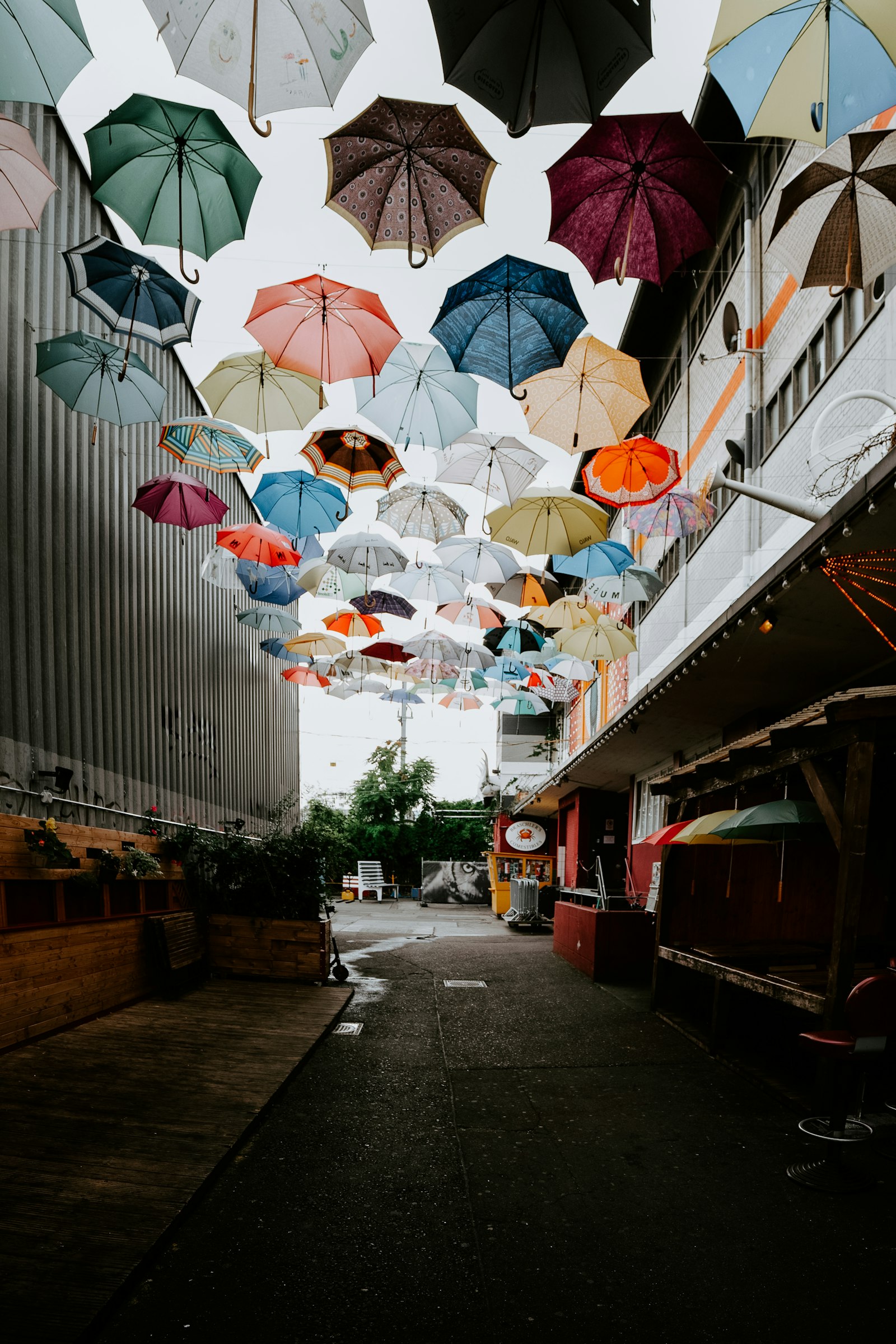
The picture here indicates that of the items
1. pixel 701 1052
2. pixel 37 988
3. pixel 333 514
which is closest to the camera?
pixel 37 988

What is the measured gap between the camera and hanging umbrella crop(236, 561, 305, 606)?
38.1ft

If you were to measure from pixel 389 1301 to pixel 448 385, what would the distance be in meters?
6.89

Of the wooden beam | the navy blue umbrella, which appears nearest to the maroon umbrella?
the navy blue umbrella

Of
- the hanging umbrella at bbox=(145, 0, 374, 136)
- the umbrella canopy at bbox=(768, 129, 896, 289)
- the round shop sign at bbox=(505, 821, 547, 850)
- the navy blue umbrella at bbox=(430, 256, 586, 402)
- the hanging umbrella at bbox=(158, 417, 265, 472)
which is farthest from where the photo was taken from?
the round shop sign at bbox=(505, 821, 547, 850)

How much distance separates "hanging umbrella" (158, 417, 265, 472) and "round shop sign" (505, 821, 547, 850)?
19495 millimetres

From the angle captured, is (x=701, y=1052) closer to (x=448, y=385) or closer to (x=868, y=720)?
(x=868, y=720)

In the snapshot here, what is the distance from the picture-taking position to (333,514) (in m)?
9.68

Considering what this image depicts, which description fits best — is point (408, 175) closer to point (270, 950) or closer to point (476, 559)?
point (476, 559)

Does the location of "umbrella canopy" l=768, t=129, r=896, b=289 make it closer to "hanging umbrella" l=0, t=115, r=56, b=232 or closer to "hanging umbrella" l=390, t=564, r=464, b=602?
"hanging umbrella" l=0, t=115, r=56, b=232

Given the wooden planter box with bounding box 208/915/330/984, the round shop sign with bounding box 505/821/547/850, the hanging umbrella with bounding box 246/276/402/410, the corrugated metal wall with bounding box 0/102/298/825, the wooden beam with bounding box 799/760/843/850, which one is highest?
the hanging umbrella with bounding box 246/276/402/410

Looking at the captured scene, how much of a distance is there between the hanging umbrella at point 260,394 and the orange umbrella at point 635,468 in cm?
316

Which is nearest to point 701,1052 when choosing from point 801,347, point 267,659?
point 801,347

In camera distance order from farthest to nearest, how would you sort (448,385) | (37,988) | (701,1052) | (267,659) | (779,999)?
(267,659), (448,385), (701,1052), (37,988), (779,999)

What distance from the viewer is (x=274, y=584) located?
11789mm
